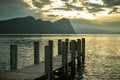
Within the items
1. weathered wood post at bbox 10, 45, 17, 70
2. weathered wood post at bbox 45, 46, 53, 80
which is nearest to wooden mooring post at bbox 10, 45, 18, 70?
weathered wood post at bbox 10, 45, 17, 70

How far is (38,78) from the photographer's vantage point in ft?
52.9

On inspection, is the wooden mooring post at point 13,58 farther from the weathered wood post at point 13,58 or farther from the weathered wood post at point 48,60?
the weathered wood post at point 48,60

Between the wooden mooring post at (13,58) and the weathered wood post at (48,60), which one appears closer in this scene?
the weathered wood post at (48,60)

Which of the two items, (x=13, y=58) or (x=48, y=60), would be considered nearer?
(x=48, y=60)

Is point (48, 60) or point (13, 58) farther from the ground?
point (48, 60)

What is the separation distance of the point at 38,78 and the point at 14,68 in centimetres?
418

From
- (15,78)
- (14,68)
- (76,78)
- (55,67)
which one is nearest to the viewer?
(15,78)

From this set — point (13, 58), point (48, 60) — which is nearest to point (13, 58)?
point (13, 58)

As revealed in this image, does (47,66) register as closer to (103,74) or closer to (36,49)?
(36,49)

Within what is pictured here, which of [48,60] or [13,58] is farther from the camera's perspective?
[13,58]

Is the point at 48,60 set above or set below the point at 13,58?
above

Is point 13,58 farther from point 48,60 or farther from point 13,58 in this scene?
point 48,60

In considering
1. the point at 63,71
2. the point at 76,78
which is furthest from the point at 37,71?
the point at 76,78

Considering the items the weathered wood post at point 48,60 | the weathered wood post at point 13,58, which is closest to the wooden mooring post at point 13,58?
the weathered wood post at point 13,58
